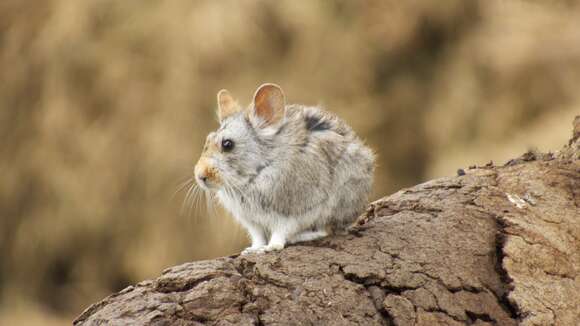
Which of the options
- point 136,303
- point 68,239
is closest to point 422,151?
point 68,239

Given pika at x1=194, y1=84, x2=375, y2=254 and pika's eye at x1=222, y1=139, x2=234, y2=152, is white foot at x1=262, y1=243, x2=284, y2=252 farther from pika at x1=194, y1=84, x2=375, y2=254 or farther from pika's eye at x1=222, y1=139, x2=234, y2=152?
pika's eye at x1=222, y1=139, x2=234, y2=152

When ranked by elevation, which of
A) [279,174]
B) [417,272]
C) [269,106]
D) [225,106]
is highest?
[225,106]

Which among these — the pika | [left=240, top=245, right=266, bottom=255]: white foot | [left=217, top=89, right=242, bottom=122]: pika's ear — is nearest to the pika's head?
the pika

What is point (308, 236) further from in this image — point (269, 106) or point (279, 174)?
point (269, 106)

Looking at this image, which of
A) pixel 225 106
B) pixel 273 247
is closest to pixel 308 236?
pixel 273 247

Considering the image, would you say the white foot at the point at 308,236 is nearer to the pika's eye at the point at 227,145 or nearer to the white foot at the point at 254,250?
the white foot at the point at 254,250
